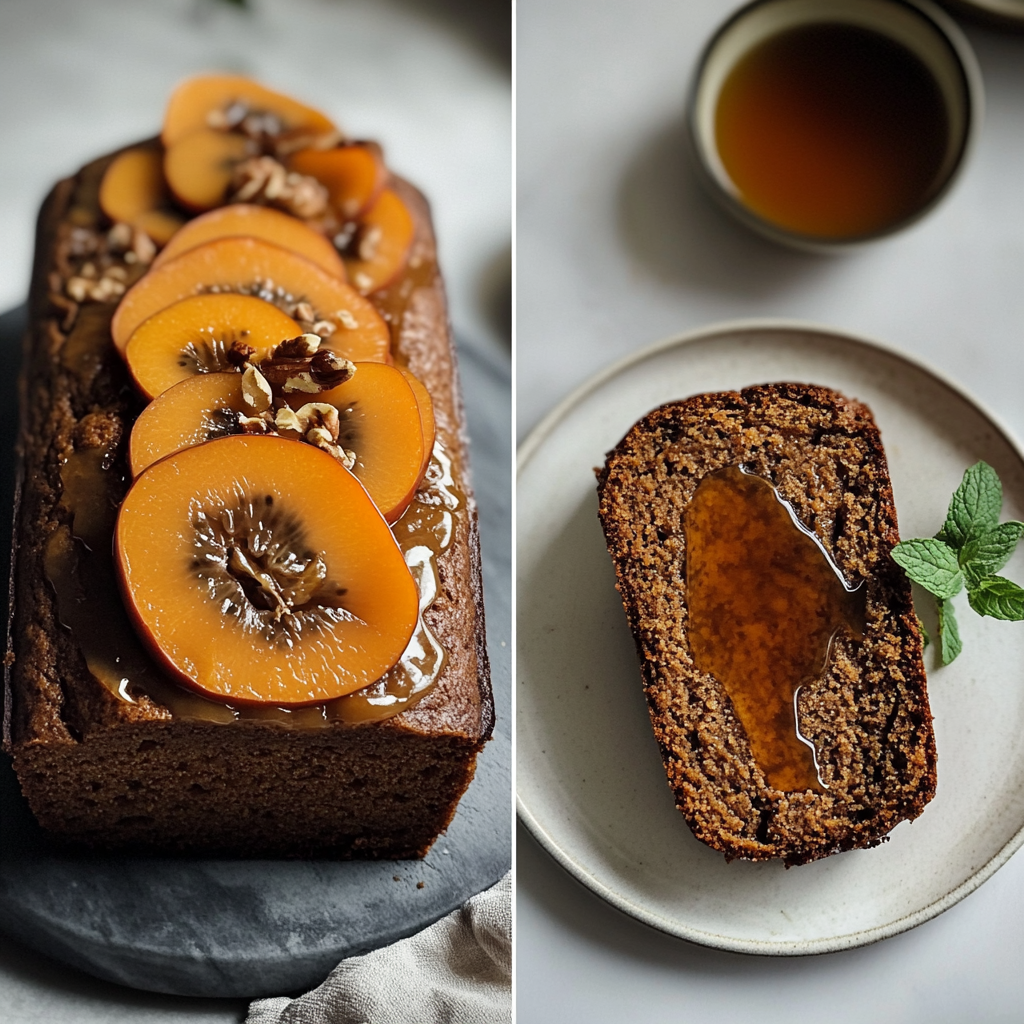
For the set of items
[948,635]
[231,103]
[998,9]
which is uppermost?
[998,9]

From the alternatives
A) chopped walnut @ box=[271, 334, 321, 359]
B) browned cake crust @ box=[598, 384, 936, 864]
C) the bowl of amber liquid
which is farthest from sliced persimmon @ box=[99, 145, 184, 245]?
the bowl of amber liquid

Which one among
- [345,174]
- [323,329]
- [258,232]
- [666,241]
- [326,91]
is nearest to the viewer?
[323,329]

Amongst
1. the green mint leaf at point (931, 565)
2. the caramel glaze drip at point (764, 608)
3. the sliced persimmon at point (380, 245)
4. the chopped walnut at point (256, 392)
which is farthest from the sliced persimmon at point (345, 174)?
the green mint leaf at point (931, 565)

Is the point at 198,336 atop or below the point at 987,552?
atop

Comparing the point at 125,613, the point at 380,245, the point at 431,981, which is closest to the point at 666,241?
the point at 380,245

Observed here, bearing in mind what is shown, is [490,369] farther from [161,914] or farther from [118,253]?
[161,914]

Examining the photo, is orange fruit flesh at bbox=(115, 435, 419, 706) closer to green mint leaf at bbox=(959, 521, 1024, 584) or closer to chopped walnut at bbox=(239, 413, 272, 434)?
chopped walnut at bbox=(239, 413, 272, 434)

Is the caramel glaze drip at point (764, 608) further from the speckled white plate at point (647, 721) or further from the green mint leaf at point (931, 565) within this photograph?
the speckled white plate at point (647, 721)

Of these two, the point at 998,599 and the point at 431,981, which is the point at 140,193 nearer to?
the point at 431,981
